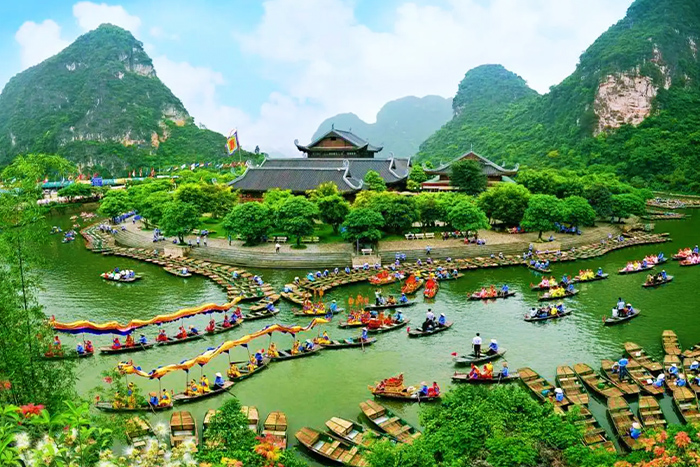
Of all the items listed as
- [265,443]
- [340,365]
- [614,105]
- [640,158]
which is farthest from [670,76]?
[265,443]

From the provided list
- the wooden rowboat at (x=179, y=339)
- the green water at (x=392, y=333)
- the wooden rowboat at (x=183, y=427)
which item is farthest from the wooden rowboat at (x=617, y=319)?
the wooden rowboat at (x=183, y=427)

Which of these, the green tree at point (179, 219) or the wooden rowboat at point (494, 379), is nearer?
the wooden rowboat at point (494, 379)

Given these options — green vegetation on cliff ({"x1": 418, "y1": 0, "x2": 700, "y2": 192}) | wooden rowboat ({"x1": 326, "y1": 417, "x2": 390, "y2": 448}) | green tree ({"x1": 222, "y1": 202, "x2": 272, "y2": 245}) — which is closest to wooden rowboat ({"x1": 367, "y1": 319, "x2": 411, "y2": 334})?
wooden rowboat ({"x1": 326, "y1": 417, "x2": 390, "y2": 448})

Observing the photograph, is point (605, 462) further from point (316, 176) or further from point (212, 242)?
point (316, 176)

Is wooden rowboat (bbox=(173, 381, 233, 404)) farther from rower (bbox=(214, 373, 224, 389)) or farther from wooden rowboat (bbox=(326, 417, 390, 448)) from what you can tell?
wooden rowboat (bbox=(326, 417, 390, 448))

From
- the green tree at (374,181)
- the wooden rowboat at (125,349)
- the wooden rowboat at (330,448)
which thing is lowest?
the wooden rowboat at (330,448)

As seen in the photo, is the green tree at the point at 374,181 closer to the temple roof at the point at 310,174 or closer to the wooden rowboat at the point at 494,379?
the temple roof at the point at 310,174
